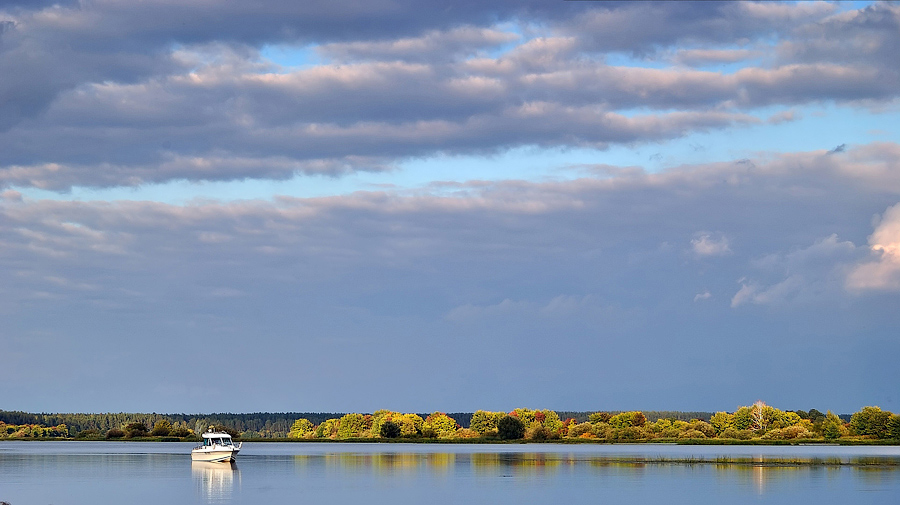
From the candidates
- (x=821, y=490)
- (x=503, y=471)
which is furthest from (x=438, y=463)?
(x=821, y=490)

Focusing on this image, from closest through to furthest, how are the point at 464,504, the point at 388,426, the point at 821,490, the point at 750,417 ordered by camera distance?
the point at 464,504
the point at 821,490
the point at 750,417
the point at 388,426

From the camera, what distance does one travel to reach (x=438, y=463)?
9612cm

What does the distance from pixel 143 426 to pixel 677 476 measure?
145787mm

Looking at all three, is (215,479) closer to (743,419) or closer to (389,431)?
(389,431)

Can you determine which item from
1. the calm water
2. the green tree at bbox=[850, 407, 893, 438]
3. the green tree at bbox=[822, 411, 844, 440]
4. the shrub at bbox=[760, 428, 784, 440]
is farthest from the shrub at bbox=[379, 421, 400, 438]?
the calm water

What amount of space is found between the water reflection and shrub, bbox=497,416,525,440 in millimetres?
96668

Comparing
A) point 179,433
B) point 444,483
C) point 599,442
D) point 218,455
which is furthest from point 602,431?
point 444,483

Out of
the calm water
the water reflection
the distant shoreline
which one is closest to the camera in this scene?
the calm water

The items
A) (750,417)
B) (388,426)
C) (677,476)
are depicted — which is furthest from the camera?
(388,426)

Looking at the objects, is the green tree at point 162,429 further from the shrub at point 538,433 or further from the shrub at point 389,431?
the shrub at point 538,433

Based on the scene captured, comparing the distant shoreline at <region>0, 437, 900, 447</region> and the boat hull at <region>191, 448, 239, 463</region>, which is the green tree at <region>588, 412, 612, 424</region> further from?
the boat hull at <region>191, 448, 239, 463</region>

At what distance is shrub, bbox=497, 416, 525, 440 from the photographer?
18725 cm

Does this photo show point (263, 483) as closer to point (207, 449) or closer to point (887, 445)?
point (207, 449)

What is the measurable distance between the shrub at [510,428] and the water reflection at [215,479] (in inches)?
3806
